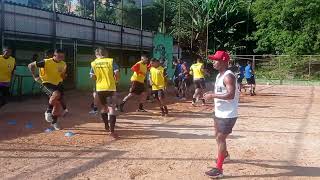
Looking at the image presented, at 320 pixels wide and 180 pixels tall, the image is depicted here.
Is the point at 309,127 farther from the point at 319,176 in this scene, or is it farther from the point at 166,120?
the point at 319,176

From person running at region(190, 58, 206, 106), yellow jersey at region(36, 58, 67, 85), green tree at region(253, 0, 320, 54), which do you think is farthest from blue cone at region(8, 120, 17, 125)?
green tree at region(253, 0, 320, 54)

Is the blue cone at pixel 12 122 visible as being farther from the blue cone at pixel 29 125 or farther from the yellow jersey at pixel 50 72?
the yellow jersey at pixel 50 72

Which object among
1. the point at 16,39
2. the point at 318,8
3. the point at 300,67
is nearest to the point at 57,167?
the point at 16,39

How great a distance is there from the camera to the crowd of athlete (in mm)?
6820

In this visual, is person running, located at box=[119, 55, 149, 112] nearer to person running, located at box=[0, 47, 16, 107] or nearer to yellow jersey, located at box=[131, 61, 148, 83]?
yellow jersey, located at box=[131, 61, 148, 83]

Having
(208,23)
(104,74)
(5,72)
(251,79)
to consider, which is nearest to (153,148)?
(104,74)

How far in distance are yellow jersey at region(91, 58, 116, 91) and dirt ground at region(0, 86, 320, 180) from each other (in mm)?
965

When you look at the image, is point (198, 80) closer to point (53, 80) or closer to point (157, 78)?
point (157, 78)

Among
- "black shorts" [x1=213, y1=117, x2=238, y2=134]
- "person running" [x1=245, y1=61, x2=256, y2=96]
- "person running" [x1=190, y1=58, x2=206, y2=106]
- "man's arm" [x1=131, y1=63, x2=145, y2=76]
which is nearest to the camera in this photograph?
"black shorts" [x1=213, y1=117, x2=238, y2=134]

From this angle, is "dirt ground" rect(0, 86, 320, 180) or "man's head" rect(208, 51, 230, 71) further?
"dirt ground" rect(0, 86, 320, 180)

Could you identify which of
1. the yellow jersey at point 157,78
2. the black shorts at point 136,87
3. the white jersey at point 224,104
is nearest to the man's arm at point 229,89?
the white jersey at point 224,104

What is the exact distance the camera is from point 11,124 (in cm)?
1120

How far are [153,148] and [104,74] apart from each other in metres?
1.92

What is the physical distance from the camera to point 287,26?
146 feet
